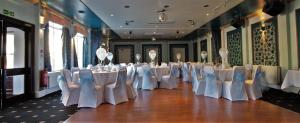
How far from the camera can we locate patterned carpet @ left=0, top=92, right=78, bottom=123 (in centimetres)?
404

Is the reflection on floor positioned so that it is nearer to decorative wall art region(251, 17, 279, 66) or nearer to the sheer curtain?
decorative wall art region(251, 17, 279, 66)

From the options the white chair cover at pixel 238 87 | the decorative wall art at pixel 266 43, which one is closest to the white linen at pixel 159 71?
the white chair cover at pixel 238 87

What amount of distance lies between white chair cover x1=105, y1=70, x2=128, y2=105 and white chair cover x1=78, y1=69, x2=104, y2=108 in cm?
32

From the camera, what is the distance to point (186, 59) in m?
20.7

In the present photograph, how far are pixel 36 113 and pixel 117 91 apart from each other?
5.89 ft

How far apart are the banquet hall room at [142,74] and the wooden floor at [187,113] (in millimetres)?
18

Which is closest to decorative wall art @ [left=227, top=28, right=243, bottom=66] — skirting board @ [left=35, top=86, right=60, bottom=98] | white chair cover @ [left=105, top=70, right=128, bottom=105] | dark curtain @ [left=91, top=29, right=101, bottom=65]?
white chair cover @ [left=105, top=70, right=128, bottom=105]

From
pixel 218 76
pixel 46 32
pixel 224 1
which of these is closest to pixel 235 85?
pixel 218 76

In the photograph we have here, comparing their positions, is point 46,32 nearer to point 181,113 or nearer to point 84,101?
point 84,101

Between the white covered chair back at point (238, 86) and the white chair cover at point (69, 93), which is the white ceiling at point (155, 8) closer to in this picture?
the white covered chair back at point (238, 86)

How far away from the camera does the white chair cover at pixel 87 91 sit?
4.99m

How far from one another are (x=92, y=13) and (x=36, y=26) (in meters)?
2.42

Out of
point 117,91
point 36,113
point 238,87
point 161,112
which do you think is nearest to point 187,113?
point 161,112

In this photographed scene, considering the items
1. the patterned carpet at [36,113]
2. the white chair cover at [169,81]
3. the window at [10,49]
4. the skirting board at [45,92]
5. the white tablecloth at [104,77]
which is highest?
the window at [10,49]
